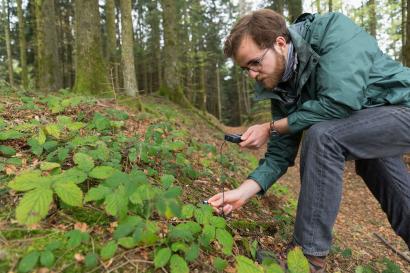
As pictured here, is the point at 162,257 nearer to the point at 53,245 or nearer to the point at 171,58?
the point at 53,245

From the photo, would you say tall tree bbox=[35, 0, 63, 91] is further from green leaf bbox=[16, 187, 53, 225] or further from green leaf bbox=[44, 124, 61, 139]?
green leaf bbox=[16, 187, 53, 225]

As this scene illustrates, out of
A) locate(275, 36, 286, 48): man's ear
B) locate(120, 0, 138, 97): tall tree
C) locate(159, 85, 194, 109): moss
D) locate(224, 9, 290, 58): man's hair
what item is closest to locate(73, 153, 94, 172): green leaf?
locate(224, 9, 290, 58): man's hair

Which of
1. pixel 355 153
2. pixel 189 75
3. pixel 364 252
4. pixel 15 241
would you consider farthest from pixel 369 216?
pixel 189 75

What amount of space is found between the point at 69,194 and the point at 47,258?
1.14ft

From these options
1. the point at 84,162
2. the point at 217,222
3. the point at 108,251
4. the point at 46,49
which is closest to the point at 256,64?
the point at 217,222

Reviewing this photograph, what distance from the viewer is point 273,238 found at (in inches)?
118

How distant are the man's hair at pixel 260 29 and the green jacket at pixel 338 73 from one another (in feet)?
0.34

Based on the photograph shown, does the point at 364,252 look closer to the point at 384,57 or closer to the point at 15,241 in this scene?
the point at 384,57

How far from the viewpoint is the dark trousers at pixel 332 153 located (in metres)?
2.32

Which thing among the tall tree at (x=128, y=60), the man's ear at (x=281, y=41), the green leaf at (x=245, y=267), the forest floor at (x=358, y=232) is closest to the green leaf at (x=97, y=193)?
the green leaf at (x=245, y=267)

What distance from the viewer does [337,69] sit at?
229 cm

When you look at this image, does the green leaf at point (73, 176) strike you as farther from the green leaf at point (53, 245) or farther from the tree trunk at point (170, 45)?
the tree trunk at point (170, 45)

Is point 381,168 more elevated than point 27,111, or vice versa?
point 27,111

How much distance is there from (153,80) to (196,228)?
28822 mm
